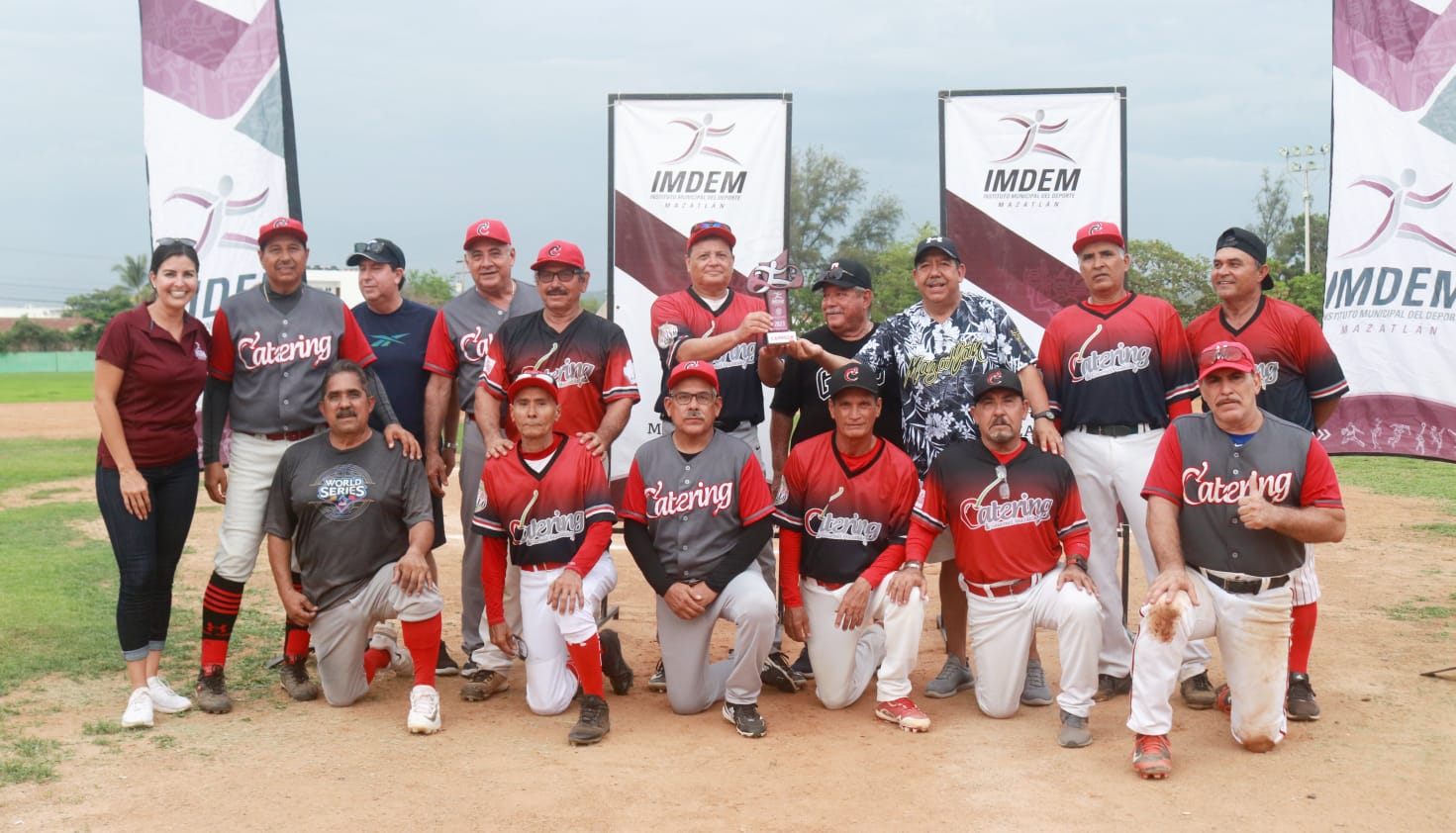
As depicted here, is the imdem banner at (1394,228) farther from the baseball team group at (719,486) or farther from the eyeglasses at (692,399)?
the eyeglasses at (692,399)

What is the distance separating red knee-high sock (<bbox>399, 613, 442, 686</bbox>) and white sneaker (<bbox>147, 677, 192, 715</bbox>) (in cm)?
108

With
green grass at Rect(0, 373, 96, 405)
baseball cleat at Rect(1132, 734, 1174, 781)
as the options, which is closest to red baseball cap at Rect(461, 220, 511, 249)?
baseball cleat at Rect(1132, 734, 1174, 781)

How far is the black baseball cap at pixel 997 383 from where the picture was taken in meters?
5.30

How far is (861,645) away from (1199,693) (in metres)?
1.58

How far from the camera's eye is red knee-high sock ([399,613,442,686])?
18.2 ft

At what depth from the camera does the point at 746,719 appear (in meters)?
5.30

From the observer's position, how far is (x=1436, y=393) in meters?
6.79

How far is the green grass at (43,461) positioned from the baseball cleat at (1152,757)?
459 inches

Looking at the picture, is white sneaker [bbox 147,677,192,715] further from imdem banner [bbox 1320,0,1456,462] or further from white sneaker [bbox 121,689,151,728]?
imdem banner [bbox 1320,0,1456,462]

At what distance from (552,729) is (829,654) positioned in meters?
1.32

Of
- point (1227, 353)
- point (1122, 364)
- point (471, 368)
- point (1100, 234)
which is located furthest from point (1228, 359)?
point (471, 368)

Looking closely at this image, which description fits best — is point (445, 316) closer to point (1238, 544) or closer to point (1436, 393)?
point (1238, 544)

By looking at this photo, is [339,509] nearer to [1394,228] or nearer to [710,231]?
[710,231]

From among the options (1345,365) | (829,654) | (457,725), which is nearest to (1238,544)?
(829,654)
